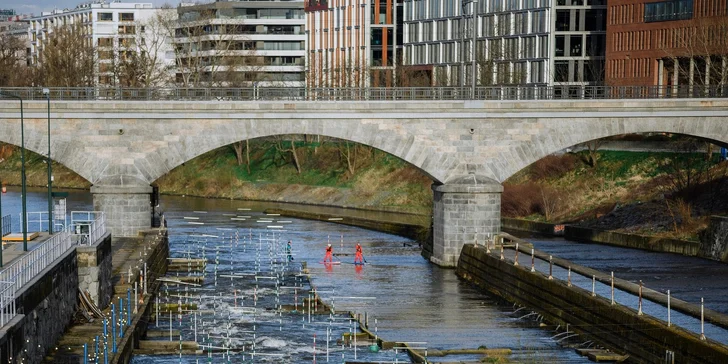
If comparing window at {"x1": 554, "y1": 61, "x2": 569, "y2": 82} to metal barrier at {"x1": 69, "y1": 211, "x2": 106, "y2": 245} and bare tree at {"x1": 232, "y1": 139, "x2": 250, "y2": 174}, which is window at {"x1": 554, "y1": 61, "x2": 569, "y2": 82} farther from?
Result: metal barrier at {"x1": 69, "y1": 211, "x2": 106, "y2": 245}

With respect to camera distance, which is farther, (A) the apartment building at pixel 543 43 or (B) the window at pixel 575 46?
(B) the window at pixel 575 46

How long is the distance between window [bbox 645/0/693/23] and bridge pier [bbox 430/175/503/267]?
59.3 metres

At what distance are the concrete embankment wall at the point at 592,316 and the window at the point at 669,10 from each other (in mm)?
64890

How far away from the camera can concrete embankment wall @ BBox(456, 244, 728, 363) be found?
42.8 meters

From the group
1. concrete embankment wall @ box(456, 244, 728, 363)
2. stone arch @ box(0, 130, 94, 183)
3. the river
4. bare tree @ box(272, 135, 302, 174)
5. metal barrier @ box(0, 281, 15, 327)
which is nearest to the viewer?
metal barrier @ box(0, 281, 15, 327)

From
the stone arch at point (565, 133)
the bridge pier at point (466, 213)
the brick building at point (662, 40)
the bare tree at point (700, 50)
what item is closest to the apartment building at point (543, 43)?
the brick building at point (662, 40)

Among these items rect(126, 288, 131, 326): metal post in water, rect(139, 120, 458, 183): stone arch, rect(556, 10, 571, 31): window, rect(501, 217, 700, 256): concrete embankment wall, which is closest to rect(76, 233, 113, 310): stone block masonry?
rect(126, 288, 131, 326): metal post in water

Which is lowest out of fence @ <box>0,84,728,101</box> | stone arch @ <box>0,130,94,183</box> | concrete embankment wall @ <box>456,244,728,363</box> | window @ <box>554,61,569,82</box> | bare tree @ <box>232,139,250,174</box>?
concrete embankment wall @ <box>456,244,728,363</box>

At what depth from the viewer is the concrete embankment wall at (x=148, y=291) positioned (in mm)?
43750

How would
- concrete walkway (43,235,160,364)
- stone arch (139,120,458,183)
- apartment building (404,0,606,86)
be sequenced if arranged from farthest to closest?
apartment building (404,0,606,86) → stone arch (139,120,458,183) → concrete walkway (43,235,160,364)

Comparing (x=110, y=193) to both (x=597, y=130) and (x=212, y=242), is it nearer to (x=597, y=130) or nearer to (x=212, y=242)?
(x=212, y=242)

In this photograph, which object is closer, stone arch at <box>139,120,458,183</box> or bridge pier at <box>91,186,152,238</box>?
bridge pier at <box>91,186,152,238</box>

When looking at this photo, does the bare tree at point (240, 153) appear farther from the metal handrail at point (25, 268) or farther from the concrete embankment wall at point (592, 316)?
the metal handrail at point (25, 268)

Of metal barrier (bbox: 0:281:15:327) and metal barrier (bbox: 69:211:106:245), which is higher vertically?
metal barrier (bbox: 69:211:106:245)
